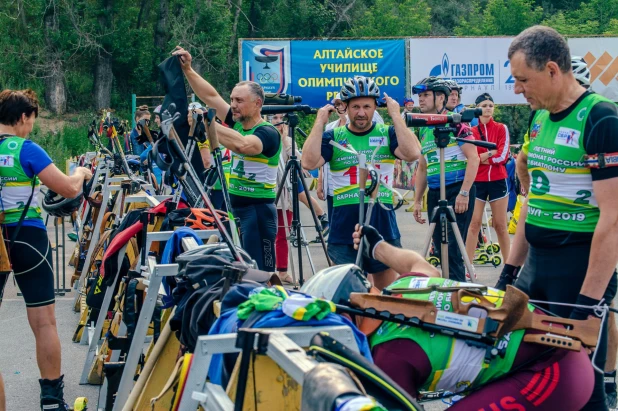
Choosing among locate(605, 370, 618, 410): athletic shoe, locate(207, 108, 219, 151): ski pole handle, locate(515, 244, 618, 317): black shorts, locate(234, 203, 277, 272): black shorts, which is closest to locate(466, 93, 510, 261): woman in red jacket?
locate(234, 203, 277, 272): black shorts

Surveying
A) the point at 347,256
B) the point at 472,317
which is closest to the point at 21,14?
the point at 347,256

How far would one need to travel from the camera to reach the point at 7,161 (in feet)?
16.9

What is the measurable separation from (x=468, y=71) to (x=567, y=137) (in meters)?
19.2

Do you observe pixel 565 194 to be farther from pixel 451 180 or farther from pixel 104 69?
pixel 104 69

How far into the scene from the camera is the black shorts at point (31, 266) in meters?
5.12

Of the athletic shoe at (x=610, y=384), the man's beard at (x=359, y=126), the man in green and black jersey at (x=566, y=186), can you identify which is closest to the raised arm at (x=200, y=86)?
the man's beard at (x=359, y=126)

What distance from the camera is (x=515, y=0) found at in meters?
42.0

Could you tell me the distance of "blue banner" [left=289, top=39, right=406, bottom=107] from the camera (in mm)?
22000

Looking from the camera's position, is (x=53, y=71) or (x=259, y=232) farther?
(x=53, y=71)

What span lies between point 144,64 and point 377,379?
3814 cm

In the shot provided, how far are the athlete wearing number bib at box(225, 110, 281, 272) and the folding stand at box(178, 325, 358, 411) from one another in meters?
4.19

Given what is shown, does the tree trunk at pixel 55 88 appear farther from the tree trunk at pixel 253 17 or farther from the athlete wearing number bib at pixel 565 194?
the athlete wearing number bib at pixel 565 194

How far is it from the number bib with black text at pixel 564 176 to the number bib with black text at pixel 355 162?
229cm

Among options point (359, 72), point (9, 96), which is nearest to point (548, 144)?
Result: point (9, 96)
